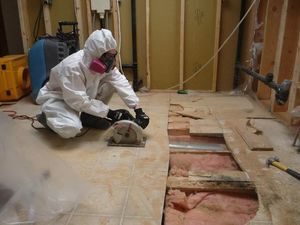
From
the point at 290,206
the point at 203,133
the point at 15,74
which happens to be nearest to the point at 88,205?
the point at 290,206

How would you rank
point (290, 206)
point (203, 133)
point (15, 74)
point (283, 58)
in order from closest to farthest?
point (290, 206) < point (203, 133) < point (283, 58) < point (15, 74)

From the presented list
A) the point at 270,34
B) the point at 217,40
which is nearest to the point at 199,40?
the point at 217,40

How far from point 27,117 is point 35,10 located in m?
1.69

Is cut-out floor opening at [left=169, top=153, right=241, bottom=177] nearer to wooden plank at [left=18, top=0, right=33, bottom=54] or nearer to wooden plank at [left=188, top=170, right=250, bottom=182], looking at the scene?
wooden plank at [left=188, top=170, right=250, bottom=182]

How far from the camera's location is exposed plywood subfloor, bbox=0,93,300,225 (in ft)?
4.55

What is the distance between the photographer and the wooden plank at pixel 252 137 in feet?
6.81

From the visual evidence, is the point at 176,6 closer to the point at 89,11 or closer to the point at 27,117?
the point at 89,11

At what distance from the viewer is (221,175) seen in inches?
67.4

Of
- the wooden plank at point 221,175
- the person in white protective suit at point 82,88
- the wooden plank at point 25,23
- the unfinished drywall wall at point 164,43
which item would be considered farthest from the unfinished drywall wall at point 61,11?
the wooden plank at point 221,175

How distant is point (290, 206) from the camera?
1440 millimetres

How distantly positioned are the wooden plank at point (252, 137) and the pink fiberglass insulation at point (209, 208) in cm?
58

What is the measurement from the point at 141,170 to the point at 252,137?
979 millimetres

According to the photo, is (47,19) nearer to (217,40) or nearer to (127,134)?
(217,40)

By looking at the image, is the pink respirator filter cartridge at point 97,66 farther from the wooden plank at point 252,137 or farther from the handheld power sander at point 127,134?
the wooden plank at point 252,137
